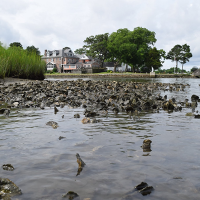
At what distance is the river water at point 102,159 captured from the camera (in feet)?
8.14

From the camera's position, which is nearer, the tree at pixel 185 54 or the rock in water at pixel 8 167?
the rock in water at pixel 8 167

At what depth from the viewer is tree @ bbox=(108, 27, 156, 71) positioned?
84.1 metres

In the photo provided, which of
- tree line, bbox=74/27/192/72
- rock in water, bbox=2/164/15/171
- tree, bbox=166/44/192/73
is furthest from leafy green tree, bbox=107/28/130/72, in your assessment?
rock in water, bbox=2/164/15/171

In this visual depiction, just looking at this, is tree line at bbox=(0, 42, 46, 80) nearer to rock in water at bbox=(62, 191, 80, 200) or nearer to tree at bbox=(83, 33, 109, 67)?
rock in water at bbox=(62, 191, 80, 200)

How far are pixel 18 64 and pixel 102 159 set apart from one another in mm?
20076

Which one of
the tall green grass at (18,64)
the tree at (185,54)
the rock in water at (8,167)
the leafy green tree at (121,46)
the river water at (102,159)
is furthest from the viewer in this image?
the tree at (185,54)

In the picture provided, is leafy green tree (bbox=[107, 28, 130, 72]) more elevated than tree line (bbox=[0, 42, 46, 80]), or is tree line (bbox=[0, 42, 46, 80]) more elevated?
leafy green tree (bbox=[107, 28, 130, 72])

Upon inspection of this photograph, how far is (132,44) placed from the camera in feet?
273

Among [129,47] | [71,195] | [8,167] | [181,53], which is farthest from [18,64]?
[181,53]

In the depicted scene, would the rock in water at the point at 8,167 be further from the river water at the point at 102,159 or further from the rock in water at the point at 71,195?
the rock in water at the point at 71,195

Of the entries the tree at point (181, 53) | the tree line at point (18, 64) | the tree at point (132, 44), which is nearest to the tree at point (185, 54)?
the tree at point (181, 53)

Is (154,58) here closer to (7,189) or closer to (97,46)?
(97,46)

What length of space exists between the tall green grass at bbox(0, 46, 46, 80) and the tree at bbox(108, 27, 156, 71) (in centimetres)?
6261

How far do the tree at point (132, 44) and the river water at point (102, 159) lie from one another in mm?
80433
